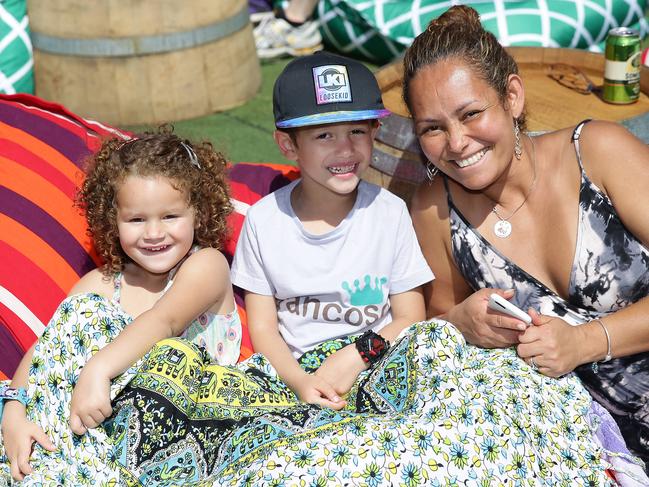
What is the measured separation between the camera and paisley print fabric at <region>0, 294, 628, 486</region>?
211cm

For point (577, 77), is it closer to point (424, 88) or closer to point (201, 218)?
point (424, 88)

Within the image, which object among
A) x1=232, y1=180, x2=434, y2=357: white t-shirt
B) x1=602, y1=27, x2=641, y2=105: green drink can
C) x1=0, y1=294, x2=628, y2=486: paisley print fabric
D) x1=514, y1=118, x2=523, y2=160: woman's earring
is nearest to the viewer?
x1=0, y1=294, x2=628, y2=486: paisley print fabric

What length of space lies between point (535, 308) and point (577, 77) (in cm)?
141

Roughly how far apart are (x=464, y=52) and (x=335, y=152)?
0.49 metres

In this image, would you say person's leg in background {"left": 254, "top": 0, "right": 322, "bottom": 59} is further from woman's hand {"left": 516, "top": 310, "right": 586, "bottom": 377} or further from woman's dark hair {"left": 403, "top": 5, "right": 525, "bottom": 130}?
woman's hand {"left": 516, "top": 310, "right": 586, "bottom": 377}

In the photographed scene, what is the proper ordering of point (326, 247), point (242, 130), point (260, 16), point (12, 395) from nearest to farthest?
point (12, 395)
point (326, 247)
point (242, 130)
point (260, 16)

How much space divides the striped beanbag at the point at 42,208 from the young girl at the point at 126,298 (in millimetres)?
175

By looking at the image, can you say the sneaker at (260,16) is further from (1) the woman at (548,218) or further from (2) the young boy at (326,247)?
(1) the woman at (548,218)

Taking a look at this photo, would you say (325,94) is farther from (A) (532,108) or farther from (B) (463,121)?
(A) (532,108)

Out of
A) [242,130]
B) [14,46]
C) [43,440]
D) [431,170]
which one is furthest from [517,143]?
[14,46]

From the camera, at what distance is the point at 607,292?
2598 millimetres

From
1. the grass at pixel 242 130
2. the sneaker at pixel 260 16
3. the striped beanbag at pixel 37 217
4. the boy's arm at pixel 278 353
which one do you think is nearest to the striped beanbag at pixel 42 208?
the striped beanbag at pixel 37 217

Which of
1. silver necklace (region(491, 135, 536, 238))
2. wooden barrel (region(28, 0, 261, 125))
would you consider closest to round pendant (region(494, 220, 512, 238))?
silver necklace (region(491, 135, 536, 238))

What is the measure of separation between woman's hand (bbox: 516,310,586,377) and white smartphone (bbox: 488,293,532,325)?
0.04m
